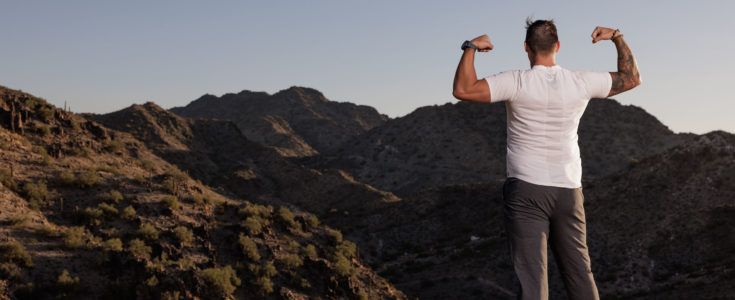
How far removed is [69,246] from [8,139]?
1107 centimetres

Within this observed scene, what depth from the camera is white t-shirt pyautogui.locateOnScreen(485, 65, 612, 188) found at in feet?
14.6

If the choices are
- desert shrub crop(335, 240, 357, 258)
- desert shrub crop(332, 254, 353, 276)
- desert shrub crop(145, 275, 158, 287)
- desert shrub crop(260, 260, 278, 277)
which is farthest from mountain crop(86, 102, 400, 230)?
desert shrub crop(145, 275, 158, 287)

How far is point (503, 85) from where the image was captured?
4.41 meters

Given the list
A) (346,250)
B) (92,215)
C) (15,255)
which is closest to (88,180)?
(92,215)

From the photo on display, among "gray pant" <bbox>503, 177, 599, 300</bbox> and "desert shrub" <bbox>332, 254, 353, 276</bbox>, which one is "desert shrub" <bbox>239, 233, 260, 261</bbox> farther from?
"gray pant" <bbox>503, 177, 599, 300</bbox>

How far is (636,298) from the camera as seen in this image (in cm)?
4203

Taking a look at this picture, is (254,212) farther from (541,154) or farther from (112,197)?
(541,154)

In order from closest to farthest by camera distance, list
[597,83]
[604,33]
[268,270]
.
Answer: [597,83] → [604,33] → [268,270]

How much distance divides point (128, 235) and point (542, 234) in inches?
842

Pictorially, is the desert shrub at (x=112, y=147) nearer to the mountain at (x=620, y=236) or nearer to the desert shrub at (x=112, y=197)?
the desert shrub at (x=112, y=197)

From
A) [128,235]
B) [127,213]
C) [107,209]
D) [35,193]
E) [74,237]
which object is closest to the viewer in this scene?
[74,237]

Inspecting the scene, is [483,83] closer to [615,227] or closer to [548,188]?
[548,188]

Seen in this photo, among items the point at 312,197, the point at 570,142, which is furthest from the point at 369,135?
the point at 570,142

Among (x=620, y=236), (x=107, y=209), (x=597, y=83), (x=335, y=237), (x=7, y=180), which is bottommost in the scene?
(x=620, y=236)
